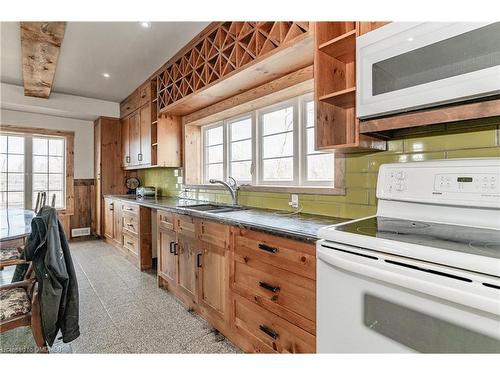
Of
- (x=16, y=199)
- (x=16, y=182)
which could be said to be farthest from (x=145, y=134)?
(x=16, y=199)

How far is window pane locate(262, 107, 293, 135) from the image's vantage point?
241cm

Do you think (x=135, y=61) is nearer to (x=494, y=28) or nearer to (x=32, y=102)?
(x=32, y=102)

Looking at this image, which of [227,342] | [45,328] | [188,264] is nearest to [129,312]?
[188,264]

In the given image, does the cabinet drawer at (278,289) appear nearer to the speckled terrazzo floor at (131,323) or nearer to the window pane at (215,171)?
the speckled terrazzo floor at (131,323)

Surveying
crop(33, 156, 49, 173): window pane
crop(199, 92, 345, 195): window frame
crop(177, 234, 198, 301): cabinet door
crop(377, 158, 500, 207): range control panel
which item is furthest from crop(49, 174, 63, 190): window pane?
crop(377, 158, 500, 207): range control panel

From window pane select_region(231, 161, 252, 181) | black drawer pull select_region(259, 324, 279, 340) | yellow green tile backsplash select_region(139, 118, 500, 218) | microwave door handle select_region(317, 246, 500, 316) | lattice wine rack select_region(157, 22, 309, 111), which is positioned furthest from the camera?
window pane select_region(231, 161, 252, 181)

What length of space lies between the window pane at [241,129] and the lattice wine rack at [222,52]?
1.87 ft

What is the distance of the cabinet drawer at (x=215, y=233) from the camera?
6.13 feet

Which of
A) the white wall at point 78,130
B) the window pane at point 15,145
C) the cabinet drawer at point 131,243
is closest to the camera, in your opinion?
the cabinet drawer at point 131,243

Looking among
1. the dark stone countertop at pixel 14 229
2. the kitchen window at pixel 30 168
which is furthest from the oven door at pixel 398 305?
the kitchen window at pixel 30 168

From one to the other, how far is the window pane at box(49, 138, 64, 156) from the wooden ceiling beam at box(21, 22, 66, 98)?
1.23m

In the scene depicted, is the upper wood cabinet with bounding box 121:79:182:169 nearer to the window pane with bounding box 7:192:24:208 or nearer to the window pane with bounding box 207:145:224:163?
the window pane with bounding box 207:145:224:163

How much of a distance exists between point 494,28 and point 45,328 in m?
2.59
